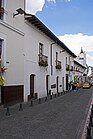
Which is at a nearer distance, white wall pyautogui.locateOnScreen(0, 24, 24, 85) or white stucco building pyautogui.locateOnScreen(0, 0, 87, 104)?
white wall pyautogui.locateOnScreen(0, 24, 24, 85)

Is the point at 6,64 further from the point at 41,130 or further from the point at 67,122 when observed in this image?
the point at 41,130

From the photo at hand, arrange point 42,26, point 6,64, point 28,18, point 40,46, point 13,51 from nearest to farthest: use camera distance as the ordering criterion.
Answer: point 6,64
point 13,51
point 28,18
point 42,26
point 40,46

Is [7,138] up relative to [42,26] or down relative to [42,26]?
down

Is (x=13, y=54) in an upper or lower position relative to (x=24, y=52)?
lower

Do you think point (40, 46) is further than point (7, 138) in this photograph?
Yes

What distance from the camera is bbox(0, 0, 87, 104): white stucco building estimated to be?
15.4 meters

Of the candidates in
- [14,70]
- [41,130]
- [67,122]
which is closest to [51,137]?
[41,130]

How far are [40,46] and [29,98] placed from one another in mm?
6190

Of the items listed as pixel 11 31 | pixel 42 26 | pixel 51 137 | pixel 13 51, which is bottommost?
pixel 51 137

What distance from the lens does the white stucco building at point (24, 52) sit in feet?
50.7

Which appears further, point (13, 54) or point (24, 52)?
point (24, 52)

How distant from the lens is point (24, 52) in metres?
18.9

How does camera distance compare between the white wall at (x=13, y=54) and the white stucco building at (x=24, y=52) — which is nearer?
the white wall at (x=13, y=54)

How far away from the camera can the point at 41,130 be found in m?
8.77
